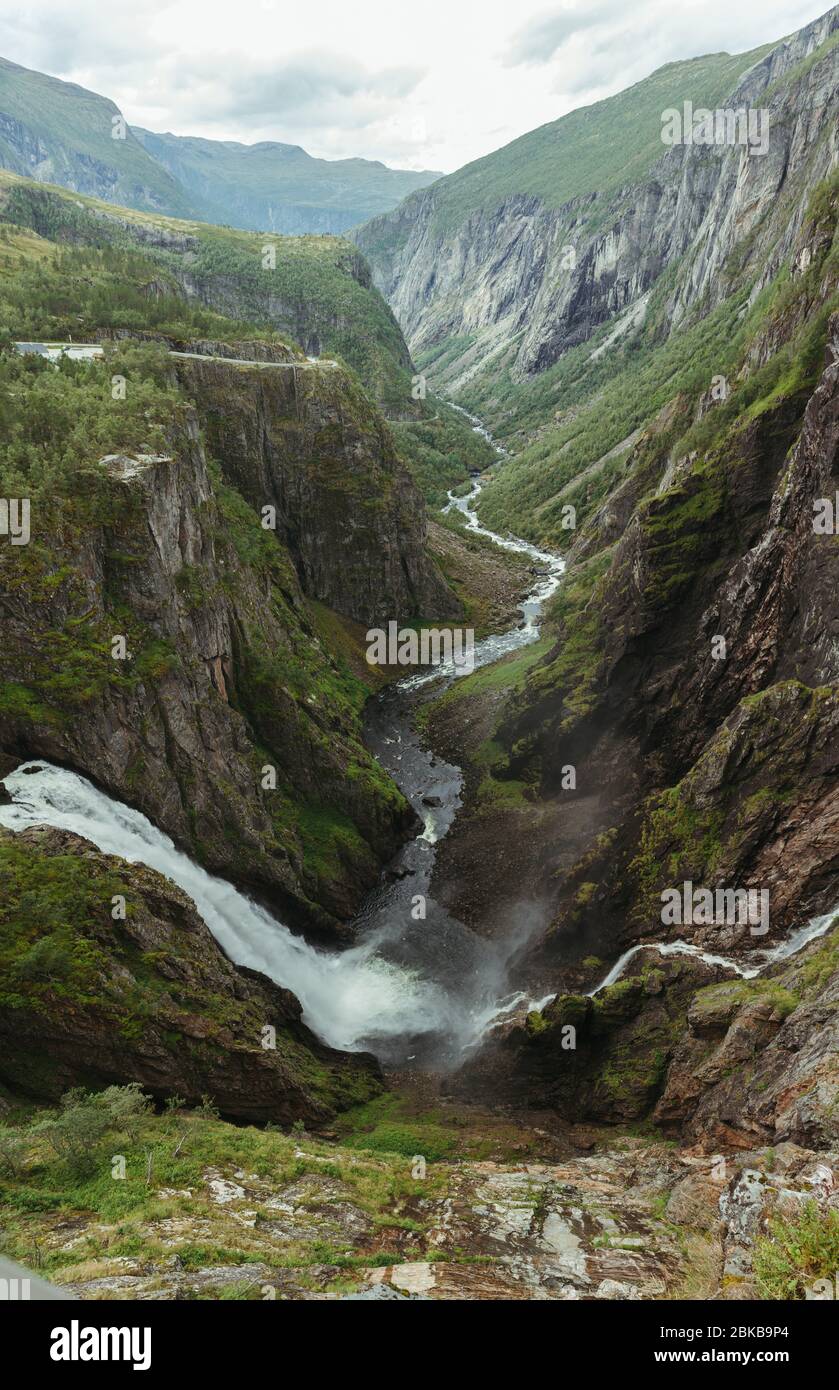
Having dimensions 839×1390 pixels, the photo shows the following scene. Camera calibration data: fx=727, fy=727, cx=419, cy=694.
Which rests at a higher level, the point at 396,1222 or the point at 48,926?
the point at 48,926

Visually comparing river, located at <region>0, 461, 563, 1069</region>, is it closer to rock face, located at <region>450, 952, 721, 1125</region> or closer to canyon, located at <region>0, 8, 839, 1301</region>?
canyon, located at <region>0, 8, 839, 1301</region>

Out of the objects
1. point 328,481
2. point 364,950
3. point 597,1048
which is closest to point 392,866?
point 364,950

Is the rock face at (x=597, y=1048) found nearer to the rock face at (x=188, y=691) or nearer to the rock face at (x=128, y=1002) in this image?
the rock face at (x=128, y=1002)

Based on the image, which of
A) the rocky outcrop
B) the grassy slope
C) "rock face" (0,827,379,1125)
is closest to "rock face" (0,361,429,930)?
"rock face" (0,827,379,1125)

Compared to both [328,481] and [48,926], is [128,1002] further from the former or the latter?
[328,481]

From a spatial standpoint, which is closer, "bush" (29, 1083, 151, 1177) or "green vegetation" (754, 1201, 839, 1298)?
"green vegetation" (754, 1201, 839, 1298)

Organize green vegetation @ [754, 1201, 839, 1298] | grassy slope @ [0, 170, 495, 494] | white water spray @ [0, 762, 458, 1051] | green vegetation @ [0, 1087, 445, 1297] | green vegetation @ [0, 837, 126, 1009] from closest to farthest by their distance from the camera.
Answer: green vegetation @ [754, 1201, 839, 1298] → green vegetation @ [0, 1087, 445, 1297] → green vegetation @ [0, 837, 126, 1009] → white water spray @ [0, 762, 458, 1051] → grassy slope @ [0, 170, 495, 494]

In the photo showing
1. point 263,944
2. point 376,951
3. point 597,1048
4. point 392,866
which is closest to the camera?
point 597,1048

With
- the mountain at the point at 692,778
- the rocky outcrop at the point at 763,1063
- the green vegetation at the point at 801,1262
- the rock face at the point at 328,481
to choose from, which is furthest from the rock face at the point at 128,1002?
the rock face at the point at 328,481
